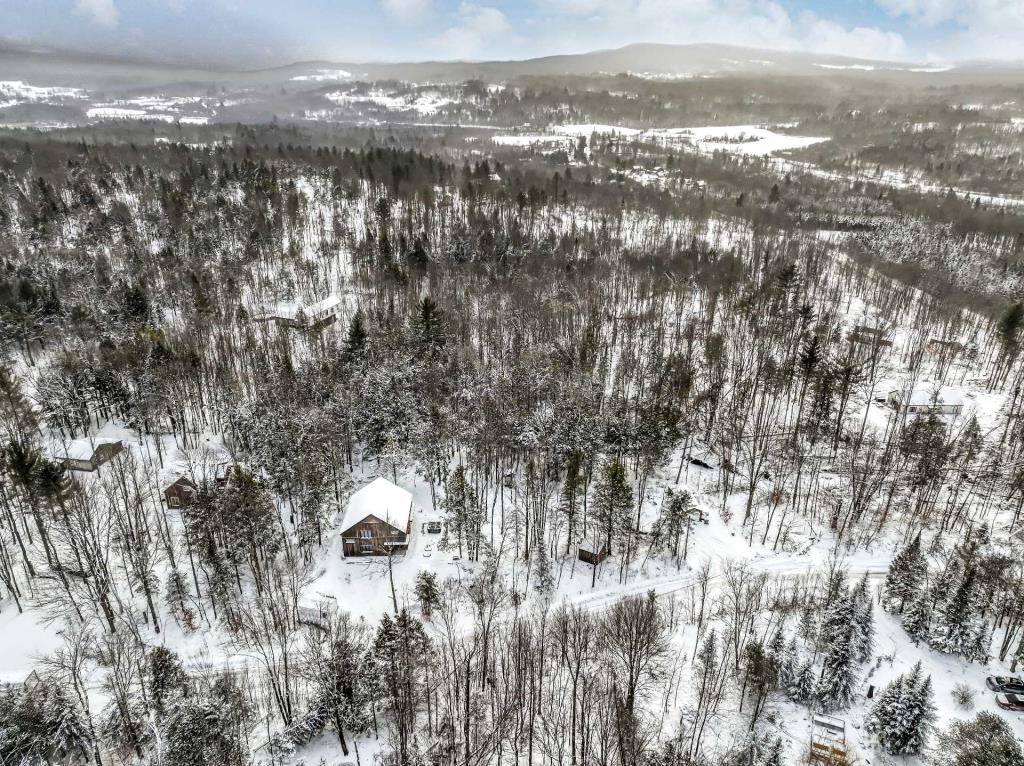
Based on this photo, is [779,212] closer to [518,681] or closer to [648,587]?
[648,587]

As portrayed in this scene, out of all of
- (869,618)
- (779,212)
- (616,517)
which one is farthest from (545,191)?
(869,618)

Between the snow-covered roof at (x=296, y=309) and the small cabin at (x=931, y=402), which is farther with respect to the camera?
the snow-covered roof at (x=296, y=309)

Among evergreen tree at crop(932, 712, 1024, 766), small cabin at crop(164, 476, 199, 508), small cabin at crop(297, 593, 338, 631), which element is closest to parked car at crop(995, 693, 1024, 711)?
evergreen tree at crop(932, 712, 1024, 766)

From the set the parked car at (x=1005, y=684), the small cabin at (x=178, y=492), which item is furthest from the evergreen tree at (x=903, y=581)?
the small cabin at (x=178, y=492)

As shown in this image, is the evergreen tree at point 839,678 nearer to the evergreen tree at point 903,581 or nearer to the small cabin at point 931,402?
the evergreen tree at point 903,581

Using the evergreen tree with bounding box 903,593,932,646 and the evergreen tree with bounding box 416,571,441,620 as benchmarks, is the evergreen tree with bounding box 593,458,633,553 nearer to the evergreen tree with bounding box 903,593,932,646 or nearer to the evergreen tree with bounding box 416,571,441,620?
the evergreen tree with bounding box 416,571,441,620

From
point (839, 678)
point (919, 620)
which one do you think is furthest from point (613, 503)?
point (919, 620)

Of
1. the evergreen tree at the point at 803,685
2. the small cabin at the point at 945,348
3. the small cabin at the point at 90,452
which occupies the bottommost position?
the evergreen tree at the point at 803,685
